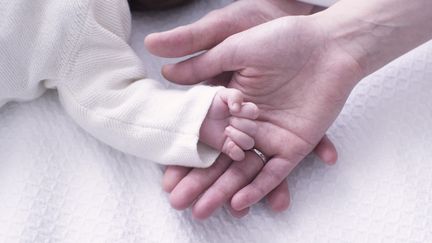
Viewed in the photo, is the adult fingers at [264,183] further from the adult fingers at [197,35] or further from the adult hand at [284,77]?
the adult fingers at [197,35]

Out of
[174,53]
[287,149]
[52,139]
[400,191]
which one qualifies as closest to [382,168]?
[400,191]

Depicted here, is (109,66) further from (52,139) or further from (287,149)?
(287,149)

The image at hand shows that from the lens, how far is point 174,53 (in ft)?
2.28

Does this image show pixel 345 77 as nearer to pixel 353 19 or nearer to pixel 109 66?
pixel 353 19

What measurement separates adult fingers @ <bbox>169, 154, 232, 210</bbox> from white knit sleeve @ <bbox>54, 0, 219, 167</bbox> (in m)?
0.02

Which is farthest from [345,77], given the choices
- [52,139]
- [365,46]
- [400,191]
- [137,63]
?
[52,139]

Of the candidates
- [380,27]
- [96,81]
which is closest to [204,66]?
[96,81]

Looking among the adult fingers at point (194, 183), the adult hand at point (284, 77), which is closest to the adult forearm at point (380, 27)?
the adult hand at point (284, 77)

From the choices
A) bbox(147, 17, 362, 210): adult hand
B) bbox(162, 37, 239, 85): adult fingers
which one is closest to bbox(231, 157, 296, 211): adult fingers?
bbox(147, 17, 362, 210): adult hand

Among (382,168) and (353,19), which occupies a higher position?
(353,19)

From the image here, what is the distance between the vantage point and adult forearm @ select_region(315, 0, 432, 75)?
2.42ft

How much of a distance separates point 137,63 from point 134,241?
24cm

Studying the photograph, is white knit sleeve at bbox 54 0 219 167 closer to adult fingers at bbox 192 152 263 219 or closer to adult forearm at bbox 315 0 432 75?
adult fingers at bbox 192 152 263 219

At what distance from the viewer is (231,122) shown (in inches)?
25.1
